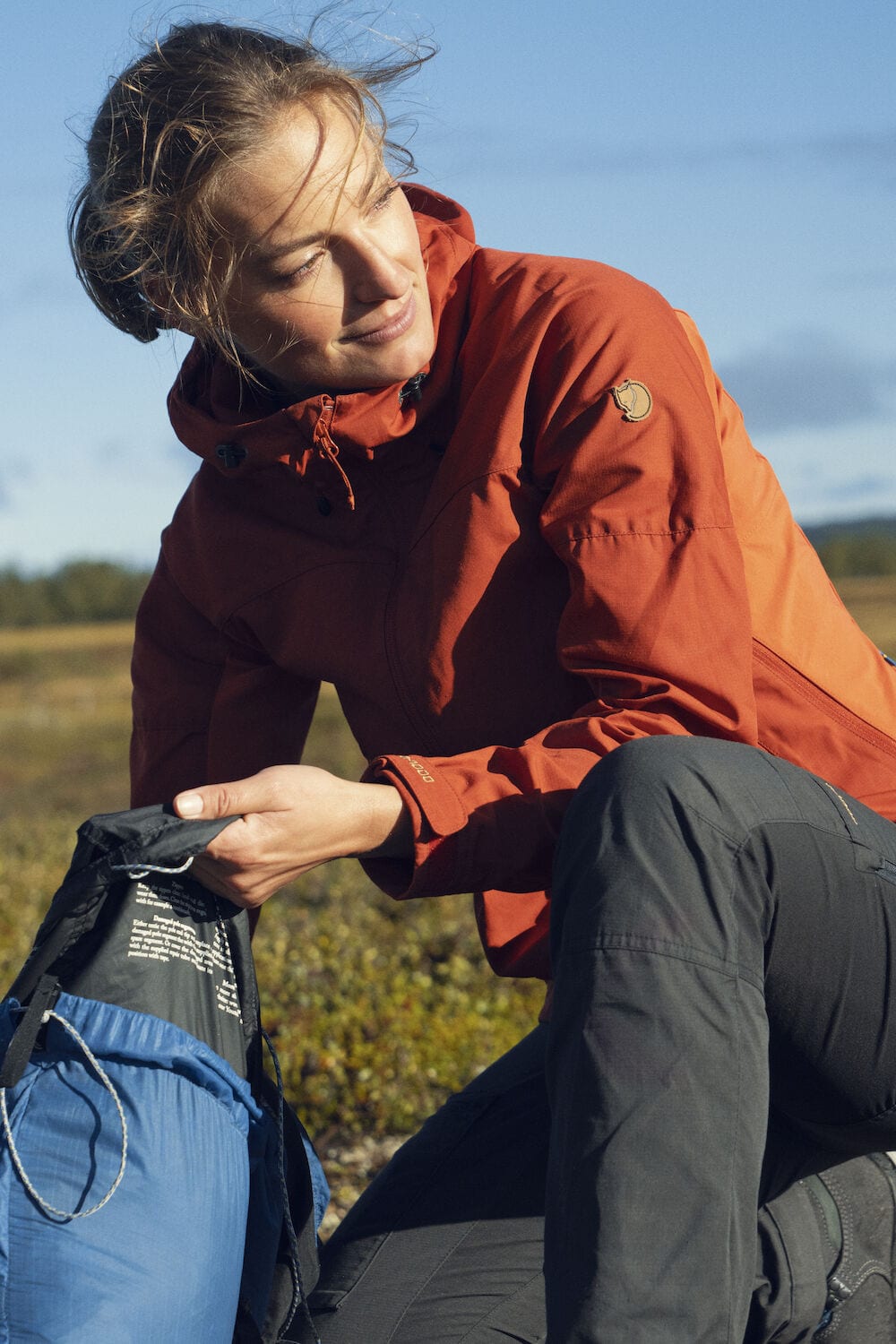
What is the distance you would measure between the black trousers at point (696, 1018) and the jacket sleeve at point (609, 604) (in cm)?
23

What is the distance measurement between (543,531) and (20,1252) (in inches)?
46.0

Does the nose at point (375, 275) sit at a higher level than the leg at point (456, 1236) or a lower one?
higher

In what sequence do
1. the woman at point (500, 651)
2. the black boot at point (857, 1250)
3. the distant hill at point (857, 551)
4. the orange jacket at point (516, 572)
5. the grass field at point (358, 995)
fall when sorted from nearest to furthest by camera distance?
the woman at point (500, 651) < the orange jacket at point (516, 572) < the black boot at point (857, 1250) < the grass field at point (358, 995) < the distant hill at point (857, 551)

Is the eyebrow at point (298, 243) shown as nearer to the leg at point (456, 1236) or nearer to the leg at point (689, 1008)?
the leg at point (689, 1008)

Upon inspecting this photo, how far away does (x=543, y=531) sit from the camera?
211 cm

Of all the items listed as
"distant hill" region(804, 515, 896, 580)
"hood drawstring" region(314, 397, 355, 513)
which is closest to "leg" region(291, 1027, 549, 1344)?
"hood drawstring" region(314, 397, 355, 513)

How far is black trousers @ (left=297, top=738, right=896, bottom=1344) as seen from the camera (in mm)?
1420

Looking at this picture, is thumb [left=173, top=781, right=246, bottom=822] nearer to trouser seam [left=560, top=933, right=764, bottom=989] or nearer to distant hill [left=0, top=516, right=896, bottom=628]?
trouser seam [left=560, top=933, right=764, bottom=989]

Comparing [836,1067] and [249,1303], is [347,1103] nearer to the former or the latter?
[249,1303]

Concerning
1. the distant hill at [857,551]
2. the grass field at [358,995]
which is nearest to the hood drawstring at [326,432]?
the grass field at [358,995]

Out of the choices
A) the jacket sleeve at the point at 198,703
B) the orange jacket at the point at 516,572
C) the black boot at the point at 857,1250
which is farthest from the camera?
the jacket sleeve at the point at 198,703

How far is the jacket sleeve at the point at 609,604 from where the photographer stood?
71.9 inches

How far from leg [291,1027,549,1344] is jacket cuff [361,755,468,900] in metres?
0.64

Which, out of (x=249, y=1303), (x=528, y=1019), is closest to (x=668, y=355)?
(x=249, y=1303)
